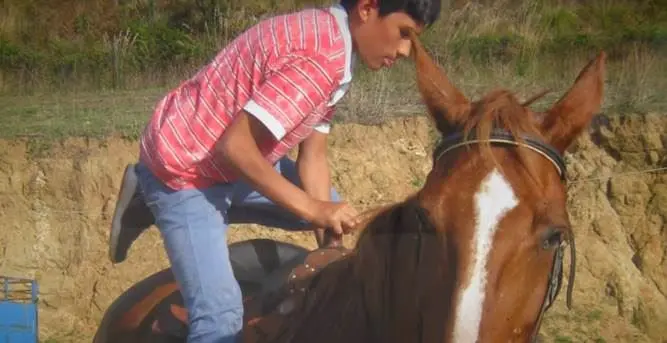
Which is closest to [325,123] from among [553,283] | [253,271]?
[253,271]

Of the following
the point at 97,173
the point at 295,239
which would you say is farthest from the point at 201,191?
the point at 97,173

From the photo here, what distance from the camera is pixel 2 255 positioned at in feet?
33.5

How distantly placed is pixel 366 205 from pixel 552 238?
6.90 metres

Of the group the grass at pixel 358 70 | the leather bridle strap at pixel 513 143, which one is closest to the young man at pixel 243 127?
the leather bridle strap at pixel 513 143

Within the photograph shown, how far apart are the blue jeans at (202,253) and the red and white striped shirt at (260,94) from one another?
6 cm

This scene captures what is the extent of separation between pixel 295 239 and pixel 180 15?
Result: 16.8 feet

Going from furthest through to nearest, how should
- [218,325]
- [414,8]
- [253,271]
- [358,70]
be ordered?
[358,70]
[253,271]
[218,325]
[414,8]

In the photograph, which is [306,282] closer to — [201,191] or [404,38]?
[201,191]

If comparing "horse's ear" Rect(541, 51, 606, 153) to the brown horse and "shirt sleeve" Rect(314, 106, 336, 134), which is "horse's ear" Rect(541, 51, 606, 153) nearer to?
the brown horse

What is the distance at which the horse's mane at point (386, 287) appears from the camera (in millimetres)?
2666

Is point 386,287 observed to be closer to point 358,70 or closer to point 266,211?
point 266,211

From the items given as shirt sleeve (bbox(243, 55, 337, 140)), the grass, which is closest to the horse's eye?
shirt sleeve (bbox(243, 55, 337, 140))

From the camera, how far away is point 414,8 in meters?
3.24

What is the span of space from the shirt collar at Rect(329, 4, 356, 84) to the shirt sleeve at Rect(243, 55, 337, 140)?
0.10 metres
